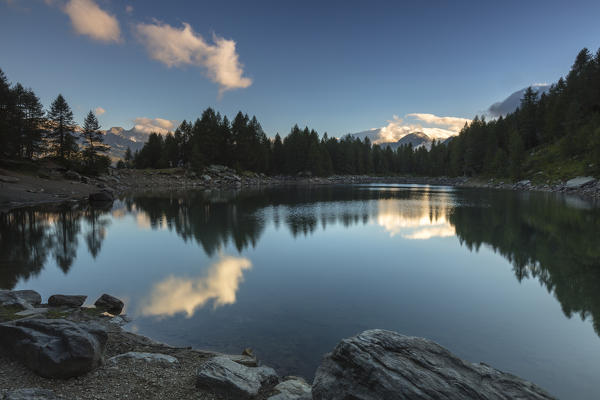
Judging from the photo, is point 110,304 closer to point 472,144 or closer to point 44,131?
point 44,131

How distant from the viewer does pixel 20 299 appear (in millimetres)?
11438

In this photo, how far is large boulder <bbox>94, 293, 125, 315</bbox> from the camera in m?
12.1

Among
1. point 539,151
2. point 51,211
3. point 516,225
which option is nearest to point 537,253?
point 516,225

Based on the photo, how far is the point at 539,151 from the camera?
3693 inches

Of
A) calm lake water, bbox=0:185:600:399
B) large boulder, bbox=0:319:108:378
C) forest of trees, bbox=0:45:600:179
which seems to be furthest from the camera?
forest of trees, bbox=0:45:600:179

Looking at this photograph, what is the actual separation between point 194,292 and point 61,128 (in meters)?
71.6

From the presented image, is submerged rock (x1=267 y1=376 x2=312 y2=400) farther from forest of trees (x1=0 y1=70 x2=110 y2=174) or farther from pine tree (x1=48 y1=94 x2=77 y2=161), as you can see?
pine tree (x1=48 y1=94 x2=77 y2=161)

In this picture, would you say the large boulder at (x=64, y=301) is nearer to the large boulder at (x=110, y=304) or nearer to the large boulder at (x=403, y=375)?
the large boulder at (x=110, y=304)

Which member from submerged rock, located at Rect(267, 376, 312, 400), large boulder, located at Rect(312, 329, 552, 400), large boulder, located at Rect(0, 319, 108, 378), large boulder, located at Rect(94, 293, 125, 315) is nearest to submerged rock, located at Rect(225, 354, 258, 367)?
submerged rock, located at Rect(267, 376, 312, 400)

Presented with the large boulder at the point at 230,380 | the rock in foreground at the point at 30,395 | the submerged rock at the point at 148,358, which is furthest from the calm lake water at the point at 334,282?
the rock in foreground at the point at 30,395

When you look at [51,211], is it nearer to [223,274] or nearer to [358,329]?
[223,274]

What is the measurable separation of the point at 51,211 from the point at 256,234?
2839cm

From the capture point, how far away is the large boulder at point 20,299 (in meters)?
10.9

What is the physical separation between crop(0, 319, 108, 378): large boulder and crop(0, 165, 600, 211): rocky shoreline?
141 feet
